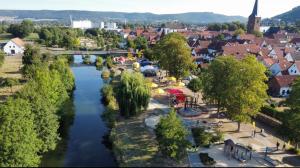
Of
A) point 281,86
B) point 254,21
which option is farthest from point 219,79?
point 254,21

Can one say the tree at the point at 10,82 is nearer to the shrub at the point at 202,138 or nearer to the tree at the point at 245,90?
the shrub at the point at 202,138

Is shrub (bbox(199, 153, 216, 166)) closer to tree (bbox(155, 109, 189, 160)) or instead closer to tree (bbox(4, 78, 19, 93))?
tree (bbox(155, 109, 189, 160))

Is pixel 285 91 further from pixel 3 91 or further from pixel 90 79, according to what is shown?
pixel 3 91

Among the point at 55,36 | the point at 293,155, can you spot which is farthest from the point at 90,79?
the point at 55,36

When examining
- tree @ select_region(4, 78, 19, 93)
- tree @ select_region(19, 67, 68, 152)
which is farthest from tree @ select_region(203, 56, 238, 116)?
tree @ select_region(4, 78, 19, 93)

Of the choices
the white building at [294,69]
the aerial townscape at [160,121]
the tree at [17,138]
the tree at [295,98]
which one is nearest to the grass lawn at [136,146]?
the aerial townscape at [160,121]
